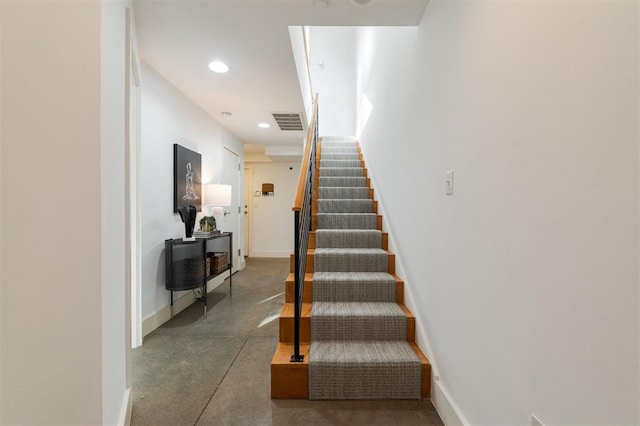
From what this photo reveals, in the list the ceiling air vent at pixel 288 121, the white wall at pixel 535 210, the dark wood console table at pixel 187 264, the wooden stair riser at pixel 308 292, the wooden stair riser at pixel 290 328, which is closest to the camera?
the white wall at pixel 535 210

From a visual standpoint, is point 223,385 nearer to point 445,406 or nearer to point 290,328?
point 290,328

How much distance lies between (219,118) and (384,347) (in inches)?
143

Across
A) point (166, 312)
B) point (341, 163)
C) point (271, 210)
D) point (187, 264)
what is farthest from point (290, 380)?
point (271, 210)

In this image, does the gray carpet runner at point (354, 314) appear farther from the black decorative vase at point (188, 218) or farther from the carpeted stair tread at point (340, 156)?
the black decorative vase at point (188, 218)

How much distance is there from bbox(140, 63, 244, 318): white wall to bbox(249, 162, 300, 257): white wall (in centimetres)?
357

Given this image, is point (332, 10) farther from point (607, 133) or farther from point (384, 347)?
point (384, 347)

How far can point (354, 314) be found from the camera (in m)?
1.99

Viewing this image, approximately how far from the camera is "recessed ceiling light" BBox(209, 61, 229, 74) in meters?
2.50

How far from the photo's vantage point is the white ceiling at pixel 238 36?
1.80 metres

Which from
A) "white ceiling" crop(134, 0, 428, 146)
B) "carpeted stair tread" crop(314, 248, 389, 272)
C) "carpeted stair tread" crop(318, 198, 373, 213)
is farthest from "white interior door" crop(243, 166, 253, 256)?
"carpeted stair tread" crop(314, 248, 389, 272)

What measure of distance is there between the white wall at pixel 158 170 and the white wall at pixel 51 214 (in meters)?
1.67

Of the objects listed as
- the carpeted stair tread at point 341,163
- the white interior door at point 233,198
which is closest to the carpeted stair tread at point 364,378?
the carpeted stair tread at point 341,163

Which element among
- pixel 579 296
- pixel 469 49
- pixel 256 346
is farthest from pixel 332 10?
pixel 256 346

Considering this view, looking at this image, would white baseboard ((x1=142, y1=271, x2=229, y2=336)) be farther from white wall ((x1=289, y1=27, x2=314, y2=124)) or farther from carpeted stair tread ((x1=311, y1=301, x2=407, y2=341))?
white wall ((x1=289, y1=27, x2=314, y2=124))
